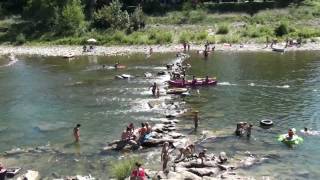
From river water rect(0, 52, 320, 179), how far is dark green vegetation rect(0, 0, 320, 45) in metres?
13.8

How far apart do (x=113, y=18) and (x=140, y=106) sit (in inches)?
2214

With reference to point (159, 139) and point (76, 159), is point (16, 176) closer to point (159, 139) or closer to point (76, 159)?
point (76, 159)

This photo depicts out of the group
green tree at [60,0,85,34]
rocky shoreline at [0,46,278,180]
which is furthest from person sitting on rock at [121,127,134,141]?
green tree at [60,0,85,34]

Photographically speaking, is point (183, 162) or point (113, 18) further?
point (113, 18)

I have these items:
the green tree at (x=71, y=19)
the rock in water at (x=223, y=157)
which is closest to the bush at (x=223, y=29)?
the green tree at (x=71, y=19)

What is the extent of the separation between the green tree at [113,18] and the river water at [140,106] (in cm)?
2157

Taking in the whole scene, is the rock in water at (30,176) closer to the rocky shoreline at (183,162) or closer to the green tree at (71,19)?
the rocky shoreline at (183,162)

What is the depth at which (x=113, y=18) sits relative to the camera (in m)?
108

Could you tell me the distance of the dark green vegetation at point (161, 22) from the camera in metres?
99.3

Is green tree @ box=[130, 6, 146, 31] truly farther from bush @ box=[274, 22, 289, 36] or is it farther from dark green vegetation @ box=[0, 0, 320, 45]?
bush @ box=[274, 22, 289, 36]

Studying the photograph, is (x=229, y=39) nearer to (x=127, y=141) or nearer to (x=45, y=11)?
(x=45, y=11)

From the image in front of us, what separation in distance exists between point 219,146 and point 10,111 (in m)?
24.4

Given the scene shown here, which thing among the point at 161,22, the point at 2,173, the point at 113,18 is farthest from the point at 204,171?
the point at 161,22

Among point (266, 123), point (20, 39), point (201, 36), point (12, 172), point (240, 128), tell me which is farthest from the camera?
point (20, 39)
